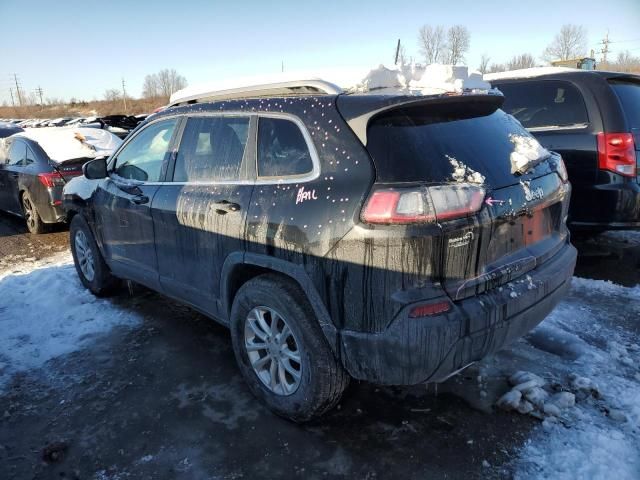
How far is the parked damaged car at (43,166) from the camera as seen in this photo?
23.8 ft

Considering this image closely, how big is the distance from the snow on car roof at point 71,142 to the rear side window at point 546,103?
236 inches

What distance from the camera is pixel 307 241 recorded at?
2510mm

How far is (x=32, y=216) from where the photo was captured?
7742 mm

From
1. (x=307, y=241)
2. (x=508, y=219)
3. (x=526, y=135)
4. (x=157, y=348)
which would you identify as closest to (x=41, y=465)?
(x=157, y=348)

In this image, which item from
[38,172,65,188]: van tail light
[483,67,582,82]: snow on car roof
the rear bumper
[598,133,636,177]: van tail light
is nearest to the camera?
the rear bumper

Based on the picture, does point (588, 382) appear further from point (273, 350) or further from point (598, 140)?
point (598, 140)

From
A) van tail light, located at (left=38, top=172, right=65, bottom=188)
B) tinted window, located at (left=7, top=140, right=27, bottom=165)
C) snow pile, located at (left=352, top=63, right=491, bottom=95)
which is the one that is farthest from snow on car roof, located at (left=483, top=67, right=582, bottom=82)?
tinted window, located at (left=7, top=140, right=27, bottom=165)

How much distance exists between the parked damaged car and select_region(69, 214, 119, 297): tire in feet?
8.08

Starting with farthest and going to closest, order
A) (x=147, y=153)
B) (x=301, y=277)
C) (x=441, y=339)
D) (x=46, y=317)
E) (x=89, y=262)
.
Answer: (x=89, y=262) < (x=46, y=317) < (x=147, y=153) < (x=301, y=277) < (x=441, y=339)

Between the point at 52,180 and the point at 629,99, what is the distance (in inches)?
289


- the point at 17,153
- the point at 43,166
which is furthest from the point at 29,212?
the point at 17,153

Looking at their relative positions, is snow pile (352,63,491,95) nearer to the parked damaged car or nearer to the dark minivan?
the dark minivan

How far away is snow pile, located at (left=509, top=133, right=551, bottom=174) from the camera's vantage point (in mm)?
2715

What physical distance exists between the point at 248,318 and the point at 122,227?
1.81 m
